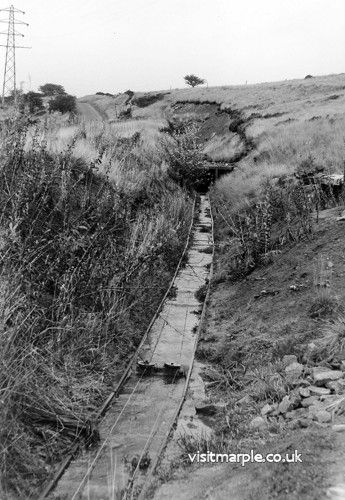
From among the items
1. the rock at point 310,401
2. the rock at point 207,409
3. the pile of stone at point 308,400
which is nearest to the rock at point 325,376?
the pile of stone at point 308,400

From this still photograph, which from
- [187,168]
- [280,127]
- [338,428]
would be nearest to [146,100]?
[280,127]

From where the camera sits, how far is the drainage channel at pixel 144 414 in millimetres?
3959

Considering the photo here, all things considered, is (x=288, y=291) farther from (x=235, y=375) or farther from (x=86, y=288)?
(x=86, y=288)

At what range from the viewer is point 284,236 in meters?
9.55

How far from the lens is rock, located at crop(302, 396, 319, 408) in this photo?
4.39m

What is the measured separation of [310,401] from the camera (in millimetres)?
4438

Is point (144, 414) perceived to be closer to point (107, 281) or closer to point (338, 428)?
point (107, 281)

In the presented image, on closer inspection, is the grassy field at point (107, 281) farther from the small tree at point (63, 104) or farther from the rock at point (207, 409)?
the small tree at point (63, 104)

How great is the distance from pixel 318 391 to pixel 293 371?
0.51m

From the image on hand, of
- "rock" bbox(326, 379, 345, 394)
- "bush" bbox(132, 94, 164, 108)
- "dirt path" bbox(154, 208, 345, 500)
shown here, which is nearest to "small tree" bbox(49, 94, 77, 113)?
"bush" bbox(132, 94, 164, 108)

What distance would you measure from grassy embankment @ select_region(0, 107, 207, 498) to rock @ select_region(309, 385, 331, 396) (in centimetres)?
203

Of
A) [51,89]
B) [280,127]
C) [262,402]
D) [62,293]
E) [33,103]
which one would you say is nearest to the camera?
[262,402]

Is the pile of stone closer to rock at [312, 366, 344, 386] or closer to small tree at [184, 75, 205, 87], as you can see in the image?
rock at [312, 366, 344, 386]

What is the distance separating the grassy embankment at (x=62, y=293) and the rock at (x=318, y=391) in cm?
203
